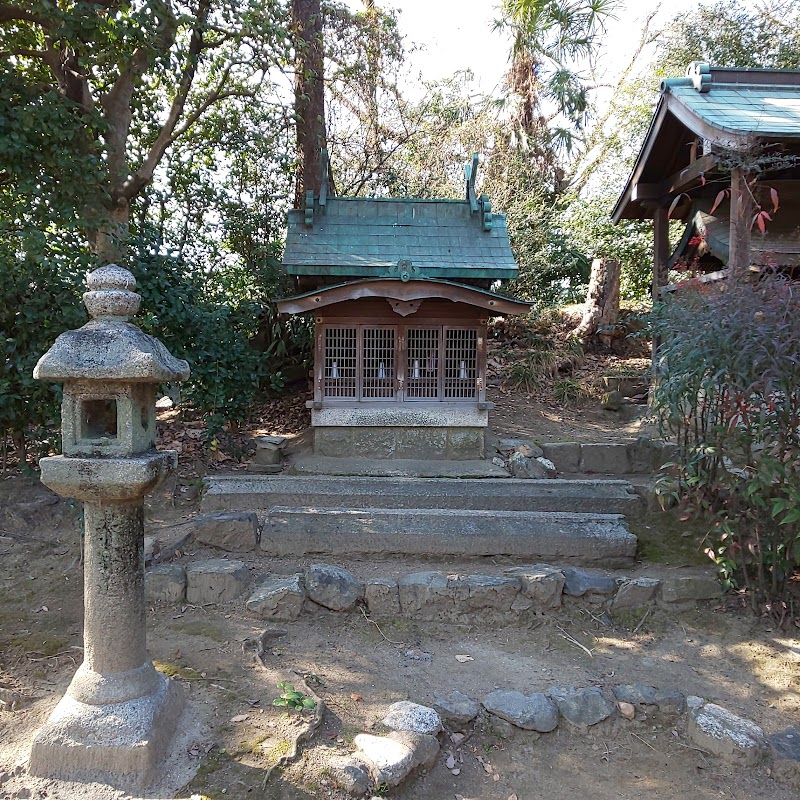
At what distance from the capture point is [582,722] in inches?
147

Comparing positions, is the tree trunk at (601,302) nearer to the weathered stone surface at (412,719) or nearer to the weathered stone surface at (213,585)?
the weathered stone surface at (213,585)

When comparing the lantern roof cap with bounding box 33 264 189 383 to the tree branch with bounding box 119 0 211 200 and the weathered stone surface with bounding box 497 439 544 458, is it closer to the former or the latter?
the weathered stone surface with bounding box 497 439 544 458

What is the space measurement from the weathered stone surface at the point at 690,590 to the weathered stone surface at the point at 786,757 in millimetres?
1431

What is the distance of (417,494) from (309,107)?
816 centimetres

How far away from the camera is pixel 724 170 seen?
20.2 feet

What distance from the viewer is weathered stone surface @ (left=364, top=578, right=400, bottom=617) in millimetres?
4828

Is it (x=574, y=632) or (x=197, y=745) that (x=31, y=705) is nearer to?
(x=197, y=745)

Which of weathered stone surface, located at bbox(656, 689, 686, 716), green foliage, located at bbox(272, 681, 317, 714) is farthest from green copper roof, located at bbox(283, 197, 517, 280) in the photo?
weathered stone surface, located at bbox(656, 689, 686, 716)

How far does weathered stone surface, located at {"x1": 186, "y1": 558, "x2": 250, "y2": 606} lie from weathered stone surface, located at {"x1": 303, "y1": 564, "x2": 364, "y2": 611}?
57 centimetres

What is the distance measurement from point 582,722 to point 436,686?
96cm

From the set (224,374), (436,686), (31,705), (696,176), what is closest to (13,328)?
(224,374)

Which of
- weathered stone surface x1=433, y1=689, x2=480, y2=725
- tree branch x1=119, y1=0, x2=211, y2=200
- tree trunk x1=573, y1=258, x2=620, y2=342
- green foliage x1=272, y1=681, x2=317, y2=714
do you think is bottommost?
weathered stone surface x1=433, y1=689, x2=480, y2=725

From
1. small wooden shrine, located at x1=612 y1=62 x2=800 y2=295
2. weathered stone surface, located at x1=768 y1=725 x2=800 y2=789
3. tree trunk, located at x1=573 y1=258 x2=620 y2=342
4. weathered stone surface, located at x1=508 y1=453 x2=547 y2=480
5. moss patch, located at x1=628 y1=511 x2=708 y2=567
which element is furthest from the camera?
tree trunk, located at x1=573 y1=258 x2=620 y2=342

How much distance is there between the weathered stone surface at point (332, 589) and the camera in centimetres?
475
